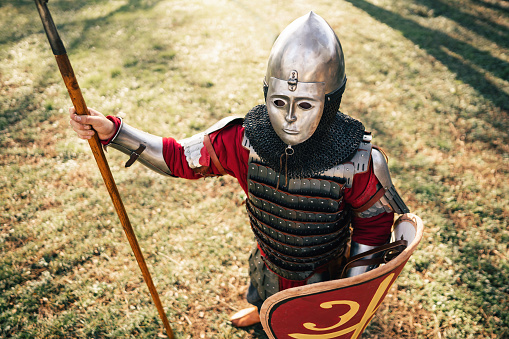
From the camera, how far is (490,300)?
3246 mm

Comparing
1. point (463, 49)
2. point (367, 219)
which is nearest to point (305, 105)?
point (367, 219)

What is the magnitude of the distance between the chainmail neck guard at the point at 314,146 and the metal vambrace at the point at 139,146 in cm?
59

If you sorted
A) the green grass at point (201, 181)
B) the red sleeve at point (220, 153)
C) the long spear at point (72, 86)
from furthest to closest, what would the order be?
the green grass at point (201, 181), the red sleeve at point (220, 153), the long spear at point (72, 86)

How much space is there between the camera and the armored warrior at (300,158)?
1.73 meters

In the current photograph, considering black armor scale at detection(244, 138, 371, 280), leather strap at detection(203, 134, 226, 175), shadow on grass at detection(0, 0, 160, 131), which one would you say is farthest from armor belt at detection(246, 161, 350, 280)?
shadow on grass at detection(0, 0, 160, 131)

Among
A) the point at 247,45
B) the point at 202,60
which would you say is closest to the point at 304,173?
the point at 202,60

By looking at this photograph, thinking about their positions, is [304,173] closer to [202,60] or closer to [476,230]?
[476,230]

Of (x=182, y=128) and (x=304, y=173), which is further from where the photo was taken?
(x=182, y=128)

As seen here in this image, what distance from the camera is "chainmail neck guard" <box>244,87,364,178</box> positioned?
1887mm

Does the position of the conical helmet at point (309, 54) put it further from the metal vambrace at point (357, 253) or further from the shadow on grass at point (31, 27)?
the shadow on grass at point (31, 27)

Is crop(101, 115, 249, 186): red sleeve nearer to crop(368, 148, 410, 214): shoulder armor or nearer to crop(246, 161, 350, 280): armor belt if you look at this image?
crop(246, 161, 350, 280): armor belt

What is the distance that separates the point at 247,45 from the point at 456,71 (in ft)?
14.9

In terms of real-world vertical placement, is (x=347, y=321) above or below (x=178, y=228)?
above

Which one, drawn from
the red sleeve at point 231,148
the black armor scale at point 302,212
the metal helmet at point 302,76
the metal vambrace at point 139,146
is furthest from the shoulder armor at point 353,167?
the metal vambrace at point 139,146
